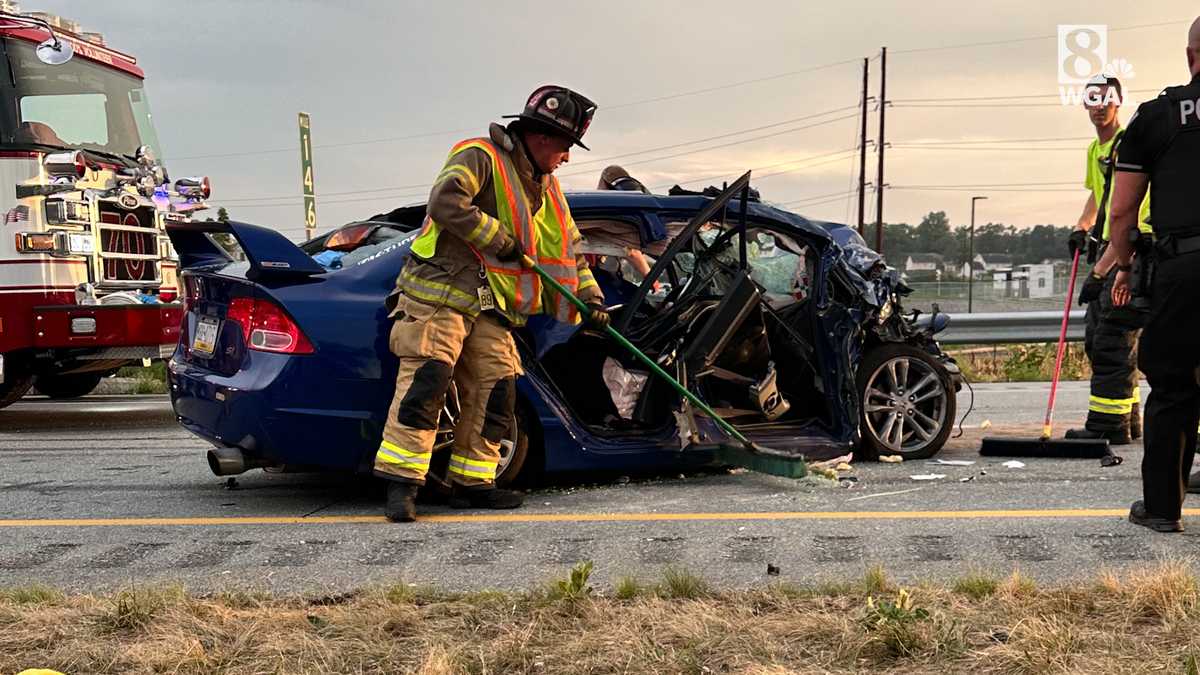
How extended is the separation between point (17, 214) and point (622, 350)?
18.1ft

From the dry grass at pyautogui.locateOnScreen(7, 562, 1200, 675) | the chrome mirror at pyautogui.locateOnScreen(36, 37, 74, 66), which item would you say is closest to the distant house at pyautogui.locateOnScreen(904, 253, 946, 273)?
the chrome mirror at pyautogui.locateOnScreen(36, 37, 74, 66)

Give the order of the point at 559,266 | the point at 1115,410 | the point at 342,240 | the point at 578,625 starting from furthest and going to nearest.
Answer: the point at 1115,410 < the point at 342,240 < the point at 559,266 < the point at 578,625

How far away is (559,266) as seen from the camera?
16.0ft

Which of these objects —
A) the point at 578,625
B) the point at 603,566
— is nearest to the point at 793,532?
the point at 603,566

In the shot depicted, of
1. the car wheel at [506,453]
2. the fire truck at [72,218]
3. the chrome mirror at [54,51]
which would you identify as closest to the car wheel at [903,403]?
the car wheel at [506,453]

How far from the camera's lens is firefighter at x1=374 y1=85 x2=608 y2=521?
15.0 ft

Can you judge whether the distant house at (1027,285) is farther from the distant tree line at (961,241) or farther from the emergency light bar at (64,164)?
the emergency light bar at (64,164)

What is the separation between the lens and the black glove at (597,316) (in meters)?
4.88

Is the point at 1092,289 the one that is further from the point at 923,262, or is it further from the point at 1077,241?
the point at 923,262

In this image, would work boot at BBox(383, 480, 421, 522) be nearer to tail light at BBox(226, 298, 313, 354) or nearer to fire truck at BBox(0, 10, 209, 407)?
tail light at BBox(226, 298, 313, 354)

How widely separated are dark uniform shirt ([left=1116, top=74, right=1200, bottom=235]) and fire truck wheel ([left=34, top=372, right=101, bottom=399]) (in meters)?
9.92

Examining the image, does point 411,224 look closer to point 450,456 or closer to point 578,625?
point 450,456

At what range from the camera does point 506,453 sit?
5145 millimetres

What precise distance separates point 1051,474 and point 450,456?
295 centimetres
